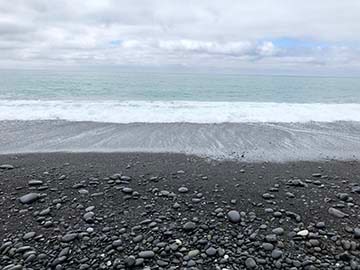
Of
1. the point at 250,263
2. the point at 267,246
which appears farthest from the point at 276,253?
the point at 250,263

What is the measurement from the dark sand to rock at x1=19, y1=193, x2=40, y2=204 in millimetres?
74

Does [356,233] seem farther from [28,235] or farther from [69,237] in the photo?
[28,235]

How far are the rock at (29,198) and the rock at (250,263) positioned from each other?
141 inches

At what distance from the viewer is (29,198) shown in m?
4.88

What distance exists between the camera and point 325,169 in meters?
6.65

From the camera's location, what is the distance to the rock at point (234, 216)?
433cm

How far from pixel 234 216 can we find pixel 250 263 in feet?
3.33

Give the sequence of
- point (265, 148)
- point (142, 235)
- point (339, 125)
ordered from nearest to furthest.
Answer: point (142, 235) < point (265, 148) < point (339, 125)

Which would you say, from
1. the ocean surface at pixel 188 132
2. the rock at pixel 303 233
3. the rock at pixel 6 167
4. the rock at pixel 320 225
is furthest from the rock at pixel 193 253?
the rock at pixel 6 167

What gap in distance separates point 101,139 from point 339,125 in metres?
9.75

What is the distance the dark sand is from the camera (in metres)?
3.55

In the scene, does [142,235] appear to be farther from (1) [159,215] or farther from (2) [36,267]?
(2) [36,267]

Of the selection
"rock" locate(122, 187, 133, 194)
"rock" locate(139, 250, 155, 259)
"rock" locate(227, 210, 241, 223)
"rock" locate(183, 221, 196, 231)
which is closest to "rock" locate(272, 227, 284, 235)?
"rock" locate(227, 210, 241, 223)

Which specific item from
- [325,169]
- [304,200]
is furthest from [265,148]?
[304,200]
